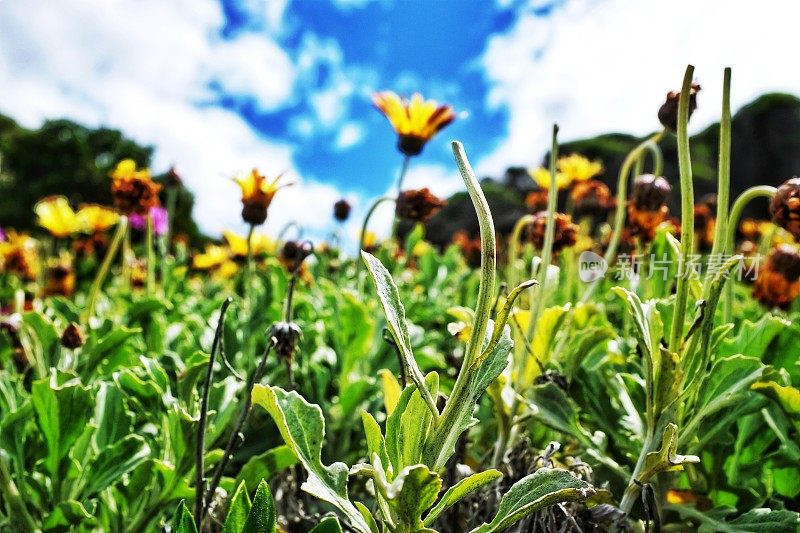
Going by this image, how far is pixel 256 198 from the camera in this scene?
1.42m

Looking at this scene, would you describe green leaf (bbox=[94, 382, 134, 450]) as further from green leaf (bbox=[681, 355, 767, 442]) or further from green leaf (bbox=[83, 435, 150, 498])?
green leaf (bbox=[681, 355, 767, 442])

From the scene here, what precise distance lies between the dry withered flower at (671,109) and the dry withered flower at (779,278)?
0.64 m

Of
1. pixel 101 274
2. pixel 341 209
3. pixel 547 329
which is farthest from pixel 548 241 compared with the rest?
pixel 341 209

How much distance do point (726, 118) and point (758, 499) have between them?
0.70 m

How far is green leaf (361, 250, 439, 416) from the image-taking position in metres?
0.61

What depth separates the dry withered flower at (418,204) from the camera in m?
1.68

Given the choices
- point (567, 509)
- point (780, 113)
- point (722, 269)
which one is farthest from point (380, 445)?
point (780, 113)

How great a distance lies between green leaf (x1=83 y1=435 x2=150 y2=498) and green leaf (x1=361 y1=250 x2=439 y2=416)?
2.03 ft

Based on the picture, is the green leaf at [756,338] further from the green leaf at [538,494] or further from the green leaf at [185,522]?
the green leaf at [185,522]

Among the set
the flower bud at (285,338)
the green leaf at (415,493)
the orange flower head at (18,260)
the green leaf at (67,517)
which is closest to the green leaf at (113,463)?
the green leaf at (67,517)

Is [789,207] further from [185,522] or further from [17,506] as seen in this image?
[17,506]

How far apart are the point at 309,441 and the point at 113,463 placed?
0.53m

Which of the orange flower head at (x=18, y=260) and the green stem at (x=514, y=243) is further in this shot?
the orange flower head at (x=18, y=260)

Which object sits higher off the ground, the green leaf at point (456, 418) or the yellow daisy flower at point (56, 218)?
the yellow daisy flower at point (56, 218)
